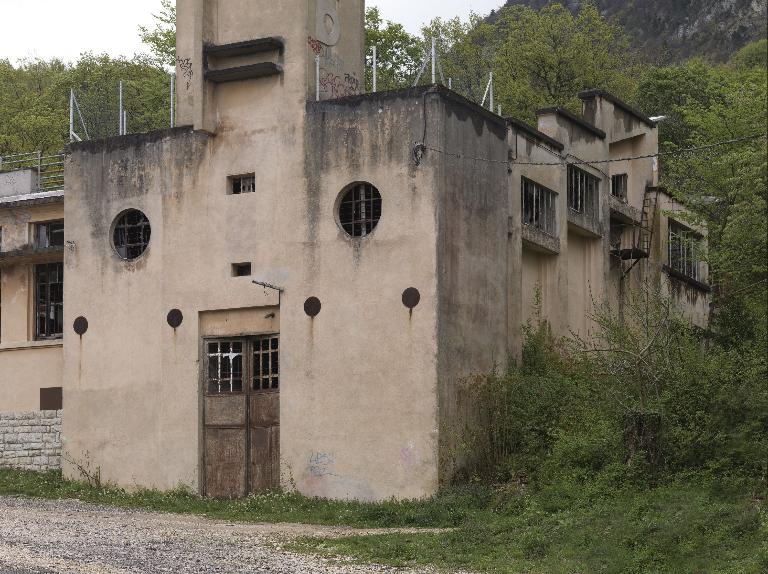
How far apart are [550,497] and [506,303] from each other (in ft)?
18.4

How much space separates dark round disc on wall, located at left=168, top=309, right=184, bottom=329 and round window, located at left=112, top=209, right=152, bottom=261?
1623 millimetres

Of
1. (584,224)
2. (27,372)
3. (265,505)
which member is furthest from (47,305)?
(584,224)

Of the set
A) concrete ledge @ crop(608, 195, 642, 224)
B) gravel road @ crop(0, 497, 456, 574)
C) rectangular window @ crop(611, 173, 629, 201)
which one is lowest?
gravel road @ crop(0, 497, 456, 574)

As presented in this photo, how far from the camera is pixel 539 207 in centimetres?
3059

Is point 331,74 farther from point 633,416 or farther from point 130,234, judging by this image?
point 633,416

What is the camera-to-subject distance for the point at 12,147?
Result: 5625 cm

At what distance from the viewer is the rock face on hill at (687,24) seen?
88.4 metres

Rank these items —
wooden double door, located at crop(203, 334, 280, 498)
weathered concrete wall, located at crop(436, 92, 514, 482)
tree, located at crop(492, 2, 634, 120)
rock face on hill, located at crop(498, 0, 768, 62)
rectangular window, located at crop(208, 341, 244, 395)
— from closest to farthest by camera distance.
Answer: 1. weathered concrete wall, located at crop(436, 92, 514, 482)
2. wooden double door, located at crop(203, 334, 280, 498)
3. rectangular window, located at crop(208, 341, 244, 395)
4. tree, located at crop(492, 2, 634, 120)
5. rock face on hill, located at crop(498, 0, 768, 62)

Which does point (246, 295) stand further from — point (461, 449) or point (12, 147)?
point (12, 147)

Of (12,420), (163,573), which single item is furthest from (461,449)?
(12,420)

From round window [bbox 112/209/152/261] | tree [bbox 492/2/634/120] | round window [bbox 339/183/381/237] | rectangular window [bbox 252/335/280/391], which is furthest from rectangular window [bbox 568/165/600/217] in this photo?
tree [bbox 492/2/634/120]

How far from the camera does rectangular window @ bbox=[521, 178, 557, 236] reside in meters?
30.1

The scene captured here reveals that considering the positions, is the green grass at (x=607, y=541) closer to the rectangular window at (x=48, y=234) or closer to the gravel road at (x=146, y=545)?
the gravel road at (x=146, y=545)

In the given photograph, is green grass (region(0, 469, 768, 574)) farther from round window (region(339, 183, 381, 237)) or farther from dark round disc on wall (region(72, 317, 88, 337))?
round window (region(339, 183, 381, 237))
